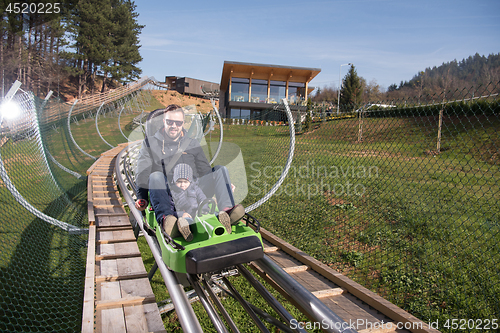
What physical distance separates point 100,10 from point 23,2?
34.7 feet

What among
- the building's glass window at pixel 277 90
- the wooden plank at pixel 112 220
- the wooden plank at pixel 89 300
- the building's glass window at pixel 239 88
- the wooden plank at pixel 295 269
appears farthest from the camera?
the building's glass window at pixel 277 90

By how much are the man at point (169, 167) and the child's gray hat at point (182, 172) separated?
0.36 ft

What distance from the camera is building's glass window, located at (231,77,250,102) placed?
2931 centimetres

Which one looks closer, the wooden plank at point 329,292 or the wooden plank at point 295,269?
the wooden plank at point 329,292

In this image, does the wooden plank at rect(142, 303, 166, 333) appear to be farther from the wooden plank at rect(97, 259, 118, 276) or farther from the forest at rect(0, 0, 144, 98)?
the forest at rect(0, 0, 144, 98)

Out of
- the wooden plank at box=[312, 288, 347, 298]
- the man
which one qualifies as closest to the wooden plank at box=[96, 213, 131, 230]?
the man

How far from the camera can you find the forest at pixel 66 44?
80.2 feet

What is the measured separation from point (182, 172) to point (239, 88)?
2824 cm

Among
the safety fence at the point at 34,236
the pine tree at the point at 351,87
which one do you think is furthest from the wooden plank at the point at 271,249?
the pine tree at the point at 351,87

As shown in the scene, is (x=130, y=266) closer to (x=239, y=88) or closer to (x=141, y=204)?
(x=141, y=204)

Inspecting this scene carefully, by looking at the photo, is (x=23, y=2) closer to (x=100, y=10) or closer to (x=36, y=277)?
(x=100, y=10)

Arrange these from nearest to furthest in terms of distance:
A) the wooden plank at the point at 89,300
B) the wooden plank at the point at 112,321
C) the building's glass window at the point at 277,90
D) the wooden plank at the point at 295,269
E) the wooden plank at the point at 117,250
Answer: the wooden plank at the point at 89,300 < the wooden plank at the point at 112,321 < the wooden plank at the point at 295,269 < the wooden plank at the point at 117,250 < the building's glass window at the point at 277,90

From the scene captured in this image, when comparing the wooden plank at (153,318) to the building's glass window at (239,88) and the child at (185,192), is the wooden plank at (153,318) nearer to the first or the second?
the child at (185,192)

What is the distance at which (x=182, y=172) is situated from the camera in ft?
9.02
